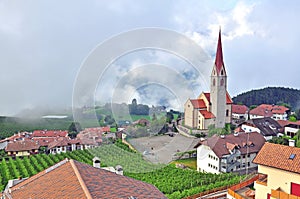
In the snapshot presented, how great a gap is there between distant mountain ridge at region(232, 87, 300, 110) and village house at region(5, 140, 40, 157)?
29.0 m

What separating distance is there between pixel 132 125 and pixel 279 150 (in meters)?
4.20

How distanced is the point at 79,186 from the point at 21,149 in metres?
16.7

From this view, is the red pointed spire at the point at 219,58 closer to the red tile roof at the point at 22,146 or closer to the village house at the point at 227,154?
the village house at the point at 227,154

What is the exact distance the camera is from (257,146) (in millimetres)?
13977

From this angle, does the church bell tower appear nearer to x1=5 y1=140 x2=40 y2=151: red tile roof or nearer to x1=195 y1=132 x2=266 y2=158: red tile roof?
x1=195 y1=132 x2=266 y2=158: red tile roof

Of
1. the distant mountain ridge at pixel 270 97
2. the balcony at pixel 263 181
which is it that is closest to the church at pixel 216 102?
the balcony at pixel 263 181

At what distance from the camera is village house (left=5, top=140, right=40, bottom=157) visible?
19.7 m

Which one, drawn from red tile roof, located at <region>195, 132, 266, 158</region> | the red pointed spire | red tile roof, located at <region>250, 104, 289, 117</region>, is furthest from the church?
red tile roof, located at <region>250, 104, 289, 117</region>

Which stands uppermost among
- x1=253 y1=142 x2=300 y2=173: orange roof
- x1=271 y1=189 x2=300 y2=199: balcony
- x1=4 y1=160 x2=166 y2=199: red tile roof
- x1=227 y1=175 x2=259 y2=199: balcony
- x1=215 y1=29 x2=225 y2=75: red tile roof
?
x1=215 y1=29 x2=225 y2=75: red tile roof

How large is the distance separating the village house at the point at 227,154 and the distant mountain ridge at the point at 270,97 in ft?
98.0

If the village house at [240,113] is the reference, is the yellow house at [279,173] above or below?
below

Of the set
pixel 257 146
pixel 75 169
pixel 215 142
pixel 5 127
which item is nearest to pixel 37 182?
pixel 75 169

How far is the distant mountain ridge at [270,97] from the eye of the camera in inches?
1719

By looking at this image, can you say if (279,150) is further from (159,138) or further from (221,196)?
(159,138)
